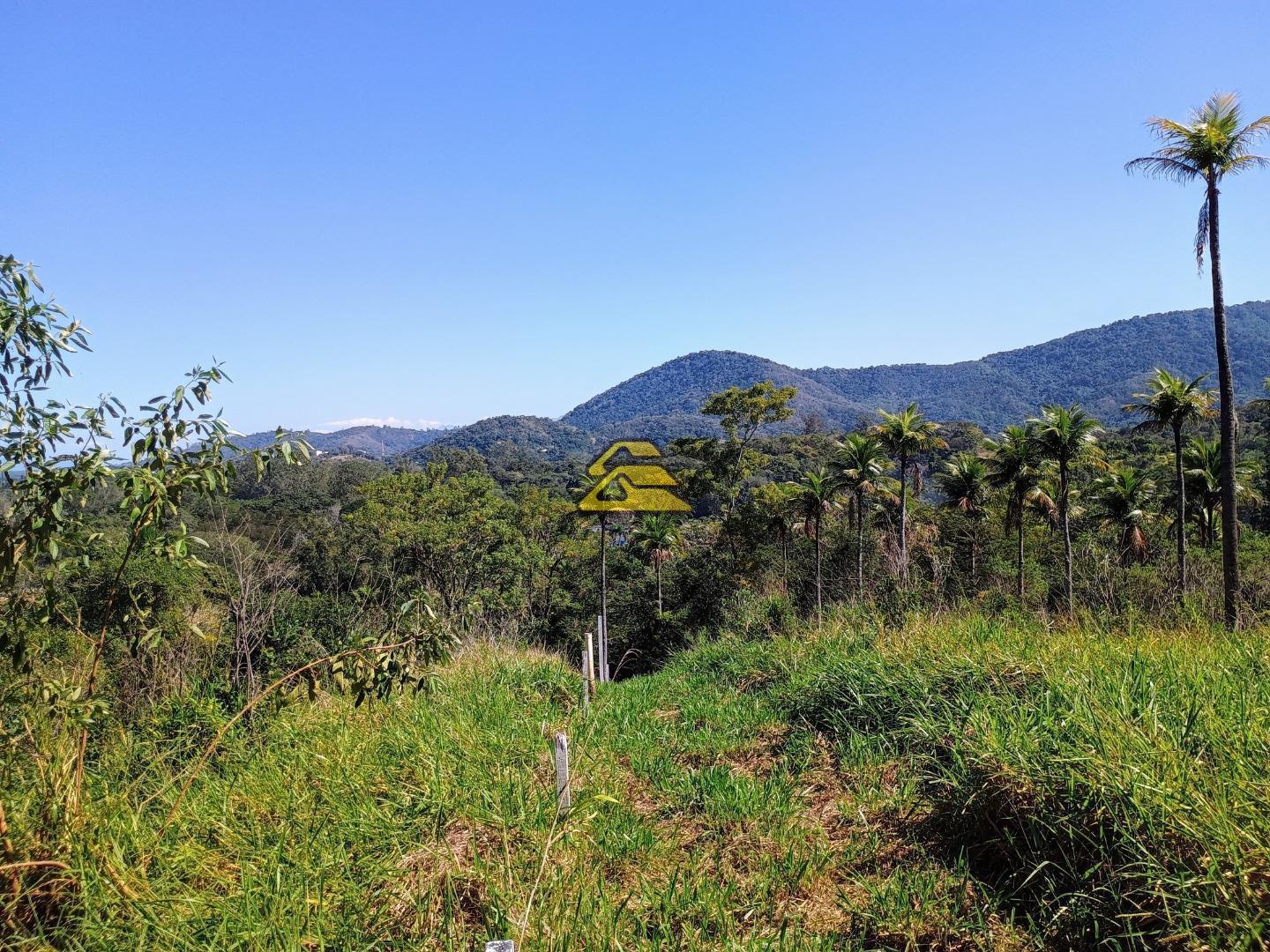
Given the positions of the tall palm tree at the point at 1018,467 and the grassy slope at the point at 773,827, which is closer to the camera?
the grassy slope at the point at 773,827

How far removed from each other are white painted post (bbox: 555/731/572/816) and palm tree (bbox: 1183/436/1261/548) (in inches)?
1313

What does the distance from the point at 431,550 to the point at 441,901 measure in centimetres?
2886

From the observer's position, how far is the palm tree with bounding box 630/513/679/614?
35.3 meters

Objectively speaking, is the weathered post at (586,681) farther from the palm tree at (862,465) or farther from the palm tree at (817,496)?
the palm tree at (862,465)

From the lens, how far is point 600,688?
820 cm

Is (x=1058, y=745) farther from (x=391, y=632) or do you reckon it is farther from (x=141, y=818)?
(x=141, y=818)

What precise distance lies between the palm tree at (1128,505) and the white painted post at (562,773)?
32.6 meters

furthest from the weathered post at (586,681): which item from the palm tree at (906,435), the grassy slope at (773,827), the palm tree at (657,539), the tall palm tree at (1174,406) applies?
the palm tree at (657,539)


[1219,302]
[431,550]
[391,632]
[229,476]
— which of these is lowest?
[431,550]

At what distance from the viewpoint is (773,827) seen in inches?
150

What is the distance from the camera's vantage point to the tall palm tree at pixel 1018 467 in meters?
28.4

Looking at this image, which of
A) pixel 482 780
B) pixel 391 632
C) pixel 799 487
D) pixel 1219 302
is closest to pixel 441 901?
pixel 482 780

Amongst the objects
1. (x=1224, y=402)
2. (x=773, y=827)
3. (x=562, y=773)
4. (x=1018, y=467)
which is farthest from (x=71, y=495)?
(x=1018, y=467)

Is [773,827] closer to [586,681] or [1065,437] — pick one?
[586,681]
